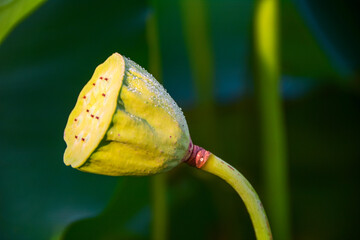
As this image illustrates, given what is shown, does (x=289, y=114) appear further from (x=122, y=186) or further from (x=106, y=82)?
(x=106, y=82)

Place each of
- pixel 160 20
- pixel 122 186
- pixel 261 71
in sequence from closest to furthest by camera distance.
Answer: pixel 122 186
pixel 261 71
pixel 160 20

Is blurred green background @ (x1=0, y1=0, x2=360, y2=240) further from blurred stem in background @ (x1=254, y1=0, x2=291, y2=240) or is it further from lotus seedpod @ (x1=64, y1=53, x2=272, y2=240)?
lotus seedpod @ (x1=64, y1=53, x2=272, y2=240)

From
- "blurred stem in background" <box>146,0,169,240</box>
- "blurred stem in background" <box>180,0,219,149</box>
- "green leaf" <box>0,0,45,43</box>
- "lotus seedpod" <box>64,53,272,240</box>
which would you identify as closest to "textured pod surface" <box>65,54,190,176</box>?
"lotus seedpod" <box>64,53,272,240</box>

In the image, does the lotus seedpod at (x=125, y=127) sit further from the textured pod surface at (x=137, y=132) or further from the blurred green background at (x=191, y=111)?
the blurred green background at (x=191, y=111)

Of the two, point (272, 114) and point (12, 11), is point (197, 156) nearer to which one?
point (12, 11)

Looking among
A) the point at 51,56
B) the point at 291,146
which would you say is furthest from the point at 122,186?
the point at 291,146

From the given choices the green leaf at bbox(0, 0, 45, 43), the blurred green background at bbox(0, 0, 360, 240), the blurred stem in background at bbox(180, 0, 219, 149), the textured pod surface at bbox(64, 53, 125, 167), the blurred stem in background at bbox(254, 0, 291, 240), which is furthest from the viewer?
the blurred stem in background at bbox(180, 0, 219, 149)

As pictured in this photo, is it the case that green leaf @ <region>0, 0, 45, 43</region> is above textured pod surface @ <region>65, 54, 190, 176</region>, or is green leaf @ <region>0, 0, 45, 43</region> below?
above

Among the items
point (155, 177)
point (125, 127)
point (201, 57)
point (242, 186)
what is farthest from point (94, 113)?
point (201, 57)
